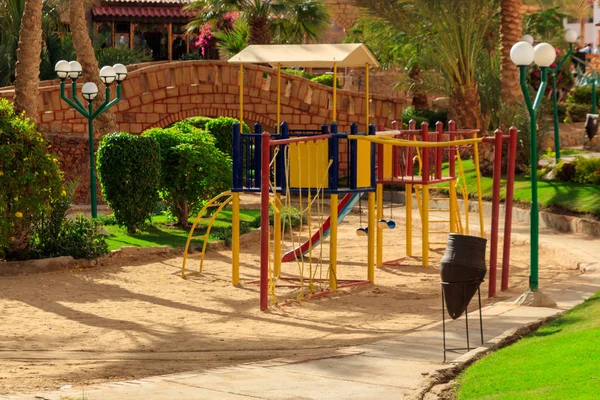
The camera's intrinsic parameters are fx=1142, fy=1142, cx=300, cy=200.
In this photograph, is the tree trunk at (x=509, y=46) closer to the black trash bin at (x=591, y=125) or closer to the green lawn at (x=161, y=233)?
the black trash bin at (x=591, y=125)

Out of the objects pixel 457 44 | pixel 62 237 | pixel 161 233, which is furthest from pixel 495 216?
pixel 457 44

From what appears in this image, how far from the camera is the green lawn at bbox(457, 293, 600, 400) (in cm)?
790

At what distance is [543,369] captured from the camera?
863 cm

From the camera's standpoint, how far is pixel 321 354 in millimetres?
10273

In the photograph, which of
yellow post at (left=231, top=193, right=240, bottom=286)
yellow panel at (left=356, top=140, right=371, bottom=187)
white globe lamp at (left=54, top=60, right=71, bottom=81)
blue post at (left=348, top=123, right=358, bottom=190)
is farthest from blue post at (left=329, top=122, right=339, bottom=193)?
white globe lamp at (left=54, top=60, right=71, bottom=81)

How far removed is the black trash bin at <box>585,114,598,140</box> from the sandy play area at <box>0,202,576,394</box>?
1265 cm

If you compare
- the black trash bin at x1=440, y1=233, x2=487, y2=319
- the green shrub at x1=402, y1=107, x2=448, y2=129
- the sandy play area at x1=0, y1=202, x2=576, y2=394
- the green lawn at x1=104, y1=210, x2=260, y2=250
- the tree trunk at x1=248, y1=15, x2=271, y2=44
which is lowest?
the sandy play area at x1=0, y1=202, x2=576, y2=394

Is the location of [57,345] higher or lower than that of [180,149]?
lower

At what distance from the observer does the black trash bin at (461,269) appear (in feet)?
33.3

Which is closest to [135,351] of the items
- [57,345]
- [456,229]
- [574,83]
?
[57,345]

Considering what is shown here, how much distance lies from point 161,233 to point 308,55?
16.5 ft

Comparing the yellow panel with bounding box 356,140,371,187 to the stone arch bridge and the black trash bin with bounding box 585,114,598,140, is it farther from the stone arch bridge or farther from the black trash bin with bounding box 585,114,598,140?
the black trash bin with bounding box 585,114,598,140

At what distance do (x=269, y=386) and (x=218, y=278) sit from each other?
26.2 feet

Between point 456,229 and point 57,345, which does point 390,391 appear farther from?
point 456,229
